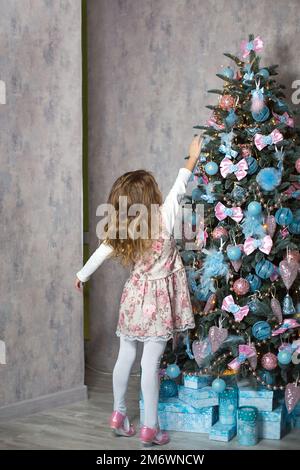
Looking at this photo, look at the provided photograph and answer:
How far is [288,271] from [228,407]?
0.66m

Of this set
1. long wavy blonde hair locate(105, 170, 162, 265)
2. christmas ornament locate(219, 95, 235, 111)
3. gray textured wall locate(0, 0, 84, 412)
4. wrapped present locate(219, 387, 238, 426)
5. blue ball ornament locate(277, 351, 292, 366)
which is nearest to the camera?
long wavy blonde hair locate(105, 170, 162, 265)

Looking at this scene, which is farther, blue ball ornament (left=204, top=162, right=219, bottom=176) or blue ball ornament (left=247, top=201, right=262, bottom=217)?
blue ball ornament (left=204, top=162, right=219, bottom=176)

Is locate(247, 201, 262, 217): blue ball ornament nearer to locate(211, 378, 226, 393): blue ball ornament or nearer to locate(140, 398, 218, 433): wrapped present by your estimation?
locate(211, 378, 226, 393): blue ball ornament

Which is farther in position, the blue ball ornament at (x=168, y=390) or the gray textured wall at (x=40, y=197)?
the gray textured wall at (x=40, y=197)

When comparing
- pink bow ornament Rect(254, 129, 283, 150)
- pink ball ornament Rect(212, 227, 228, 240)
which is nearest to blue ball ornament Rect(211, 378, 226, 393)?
pink ball ornament Rect(212, 227, 228, 240)

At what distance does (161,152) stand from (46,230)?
995 millimetres

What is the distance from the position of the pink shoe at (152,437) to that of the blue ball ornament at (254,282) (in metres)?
0.75

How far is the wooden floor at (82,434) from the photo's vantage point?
294 centimetres

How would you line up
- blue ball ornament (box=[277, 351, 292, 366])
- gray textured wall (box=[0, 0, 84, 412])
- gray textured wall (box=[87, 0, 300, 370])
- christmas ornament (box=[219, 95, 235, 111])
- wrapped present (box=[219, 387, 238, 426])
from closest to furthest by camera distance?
blue ball ornament (box=[277, 351, 292, 366]) < wrapped present (box=[219, 387, 238, 426]) < christmas ornament (box=[219, 95, 235, 111]) < gray textured wall (box=[0, 0, 84, 412]) < gray textured wall (box=[87, 0, 300, 370])

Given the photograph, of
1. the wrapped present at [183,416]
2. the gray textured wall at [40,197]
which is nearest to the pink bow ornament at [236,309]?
the wrapped present at [183,416]

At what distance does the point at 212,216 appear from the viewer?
3.12m

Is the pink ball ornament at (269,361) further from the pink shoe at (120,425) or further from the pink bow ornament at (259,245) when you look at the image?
the pink shoe at (120,425)

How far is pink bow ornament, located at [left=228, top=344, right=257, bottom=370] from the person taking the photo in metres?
2.97
